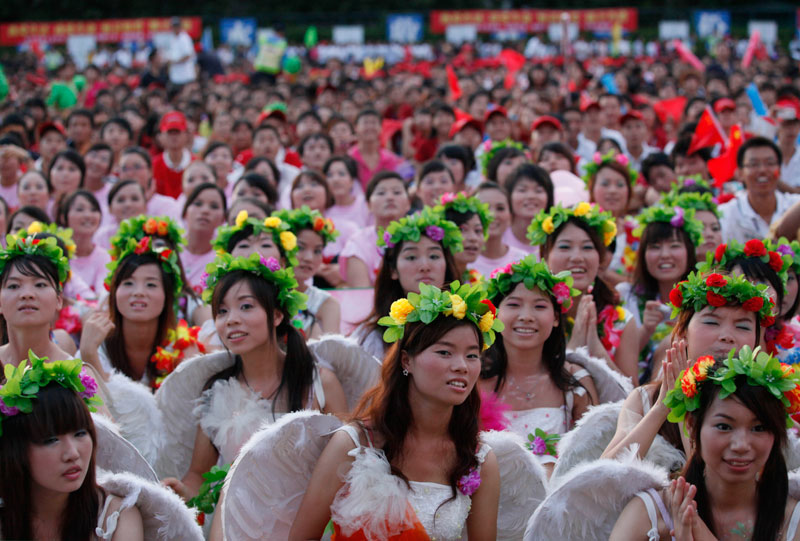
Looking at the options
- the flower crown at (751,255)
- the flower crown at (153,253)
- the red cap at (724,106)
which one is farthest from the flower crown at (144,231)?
the red cap at (724,106)

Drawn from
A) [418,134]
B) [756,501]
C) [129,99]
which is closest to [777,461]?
[756,501]

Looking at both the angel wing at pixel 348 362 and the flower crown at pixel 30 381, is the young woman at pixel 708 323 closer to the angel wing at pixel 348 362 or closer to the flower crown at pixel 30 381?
the angel wing at pixel 348 362

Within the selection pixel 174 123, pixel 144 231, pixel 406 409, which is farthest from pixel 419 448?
pixel 174 123

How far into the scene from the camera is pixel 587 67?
19.9m

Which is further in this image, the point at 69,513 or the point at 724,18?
the point at 724,18

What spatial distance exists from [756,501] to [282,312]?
2259 mm

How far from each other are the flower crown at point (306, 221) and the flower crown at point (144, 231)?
2.06 feet

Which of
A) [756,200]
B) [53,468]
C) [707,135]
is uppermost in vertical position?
[707,135]

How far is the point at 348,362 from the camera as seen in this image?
4.23m

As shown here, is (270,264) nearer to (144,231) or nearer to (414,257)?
(414,257)

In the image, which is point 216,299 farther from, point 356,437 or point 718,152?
point 718,152

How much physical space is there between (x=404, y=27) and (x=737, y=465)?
96.2 ft

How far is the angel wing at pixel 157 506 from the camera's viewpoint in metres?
3.01

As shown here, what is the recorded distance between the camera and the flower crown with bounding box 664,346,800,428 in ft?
9.25
